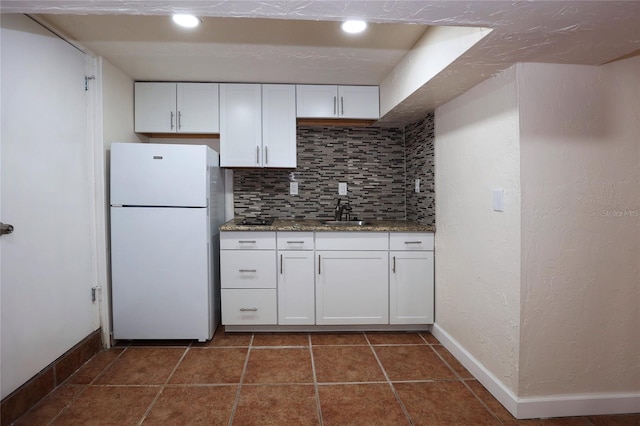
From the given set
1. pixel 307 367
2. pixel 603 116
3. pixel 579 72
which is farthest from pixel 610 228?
pixel 307 367

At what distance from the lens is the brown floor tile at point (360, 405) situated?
1.60m

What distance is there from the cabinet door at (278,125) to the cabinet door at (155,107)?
2.50 feet

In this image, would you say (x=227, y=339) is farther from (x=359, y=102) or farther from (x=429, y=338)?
(x=359, y=102)

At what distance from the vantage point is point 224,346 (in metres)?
2.38

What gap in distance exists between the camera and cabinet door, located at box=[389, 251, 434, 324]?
2561 mm

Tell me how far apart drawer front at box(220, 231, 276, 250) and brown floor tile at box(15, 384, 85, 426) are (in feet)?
3.95

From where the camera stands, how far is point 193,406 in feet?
5.63

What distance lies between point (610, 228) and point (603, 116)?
565 mm

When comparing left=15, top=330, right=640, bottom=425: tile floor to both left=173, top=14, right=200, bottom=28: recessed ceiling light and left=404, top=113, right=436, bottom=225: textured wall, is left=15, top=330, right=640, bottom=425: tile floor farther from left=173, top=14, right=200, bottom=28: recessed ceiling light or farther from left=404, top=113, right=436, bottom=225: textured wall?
left=173, top=14, right=200, bottom=28: recessed ceiling light

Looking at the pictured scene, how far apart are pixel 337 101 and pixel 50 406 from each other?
8.98 feet

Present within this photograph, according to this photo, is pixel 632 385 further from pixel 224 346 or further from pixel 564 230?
pixel 224 346

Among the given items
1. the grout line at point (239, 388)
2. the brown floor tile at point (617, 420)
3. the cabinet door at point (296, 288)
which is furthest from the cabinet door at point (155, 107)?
the brown floor tile at point (617, 420)

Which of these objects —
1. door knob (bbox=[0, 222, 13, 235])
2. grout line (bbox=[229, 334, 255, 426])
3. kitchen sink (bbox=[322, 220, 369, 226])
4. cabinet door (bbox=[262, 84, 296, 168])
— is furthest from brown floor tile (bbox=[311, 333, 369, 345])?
door knob (bbox=[0, 222, 13, 235])

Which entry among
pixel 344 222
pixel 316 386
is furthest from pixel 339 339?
pixel 344 222
